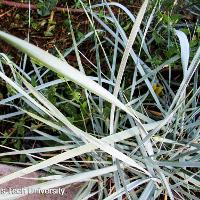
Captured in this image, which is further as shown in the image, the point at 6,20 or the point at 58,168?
the point at 6,20

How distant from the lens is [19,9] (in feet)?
4.74

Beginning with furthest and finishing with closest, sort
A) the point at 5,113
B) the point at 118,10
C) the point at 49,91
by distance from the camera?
the point at 118,10 → the point at 5,113 → the point at 49,91

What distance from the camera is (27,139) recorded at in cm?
123

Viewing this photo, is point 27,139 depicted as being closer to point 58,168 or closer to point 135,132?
point 58,168

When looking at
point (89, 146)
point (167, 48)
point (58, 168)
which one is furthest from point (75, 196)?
point (167, 48)

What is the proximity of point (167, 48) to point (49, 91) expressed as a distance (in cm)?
44

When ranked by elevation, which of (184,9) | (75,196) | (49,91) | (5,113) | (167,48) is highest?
(184,9)

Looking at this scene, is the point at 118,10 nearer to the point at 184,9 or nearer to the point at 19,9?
the point at 184,9

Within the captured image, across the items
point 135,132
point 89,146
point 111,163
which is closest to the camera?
point 89,146

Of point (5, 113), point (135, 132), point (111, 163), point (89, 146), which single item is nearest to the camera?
point (89, 146)

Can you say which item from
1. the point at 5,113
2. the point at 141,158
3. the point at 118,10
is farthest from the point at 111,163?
the point at 118,10

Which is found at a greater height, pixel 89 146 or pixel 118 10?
pixel 118 10

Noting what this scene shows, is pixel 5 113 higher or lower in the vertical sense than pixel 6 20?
lower

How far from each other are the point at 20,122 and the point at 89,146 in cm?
51
